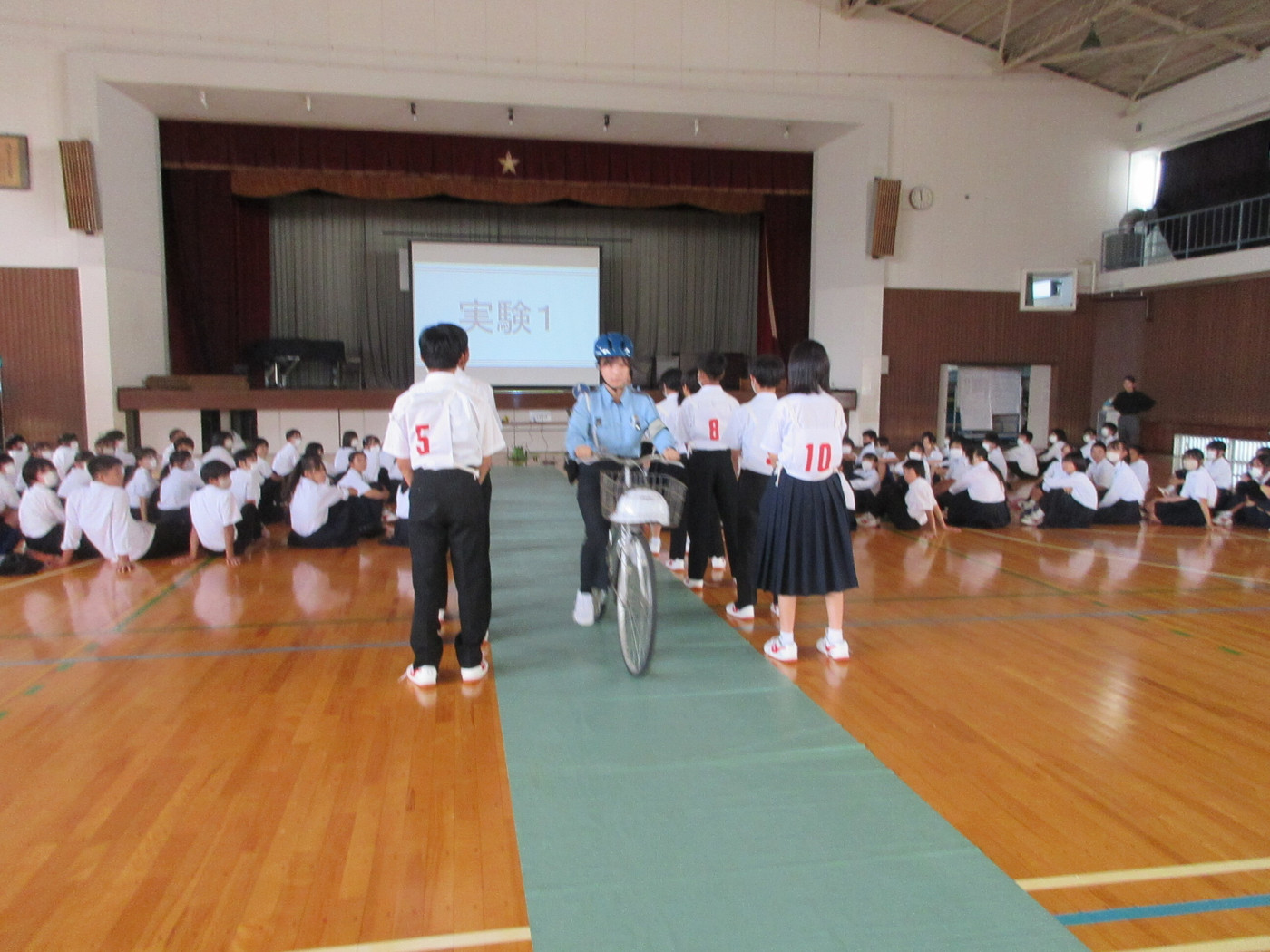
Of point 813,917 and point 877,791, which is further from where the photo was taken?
point 877,791

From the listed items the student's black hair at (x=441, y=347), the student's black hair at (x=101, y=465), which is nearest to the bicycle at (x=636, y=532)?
the student's black hair at (x=441, y=347)

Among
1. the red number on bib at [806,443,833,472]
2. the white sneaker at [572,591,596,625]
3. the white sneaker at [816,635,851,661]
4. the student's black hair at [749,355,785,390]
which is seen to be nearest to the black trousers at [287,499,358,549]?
the white sneaker at [572,591,596,625]

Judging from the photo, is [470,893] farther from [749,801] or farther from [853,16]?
[853,16]

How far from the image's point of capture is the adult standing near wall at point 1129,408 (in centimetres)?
1155

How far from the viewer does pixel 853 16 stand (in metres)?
11.3

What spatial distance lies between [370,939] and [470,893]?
10.3 inches

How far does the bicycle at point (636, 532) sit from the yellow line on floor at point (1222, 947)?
6.07 ft

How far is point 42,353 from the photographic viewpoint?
10016 mm

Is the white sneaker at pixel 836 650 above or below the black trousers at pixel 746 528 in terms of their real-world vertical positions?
below

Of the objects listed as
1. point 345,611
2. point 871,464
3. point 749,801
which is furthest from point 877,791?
point 871,464

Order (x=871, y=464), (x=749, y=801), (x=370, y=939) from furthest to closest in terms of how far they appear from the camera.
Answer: (x=871, y=464) → (x=749, y=801) → (x=370, y=939)

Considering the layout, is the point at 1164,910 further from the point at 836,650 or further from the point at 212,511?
the point at 212,511

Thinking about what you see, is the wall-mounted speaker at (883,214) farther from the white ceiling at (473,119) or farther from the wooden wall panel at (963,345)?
the white ceiling at (473,119)

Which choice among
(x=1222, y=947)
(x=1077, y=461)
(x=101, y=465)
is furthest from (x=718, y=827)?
(x=1077, y=461)
